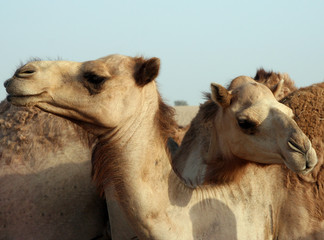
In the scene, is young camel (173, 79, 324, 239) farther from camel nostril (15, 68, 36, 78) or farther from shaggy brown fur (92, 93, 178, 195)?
camel nostril (15, 68, 36, 78)

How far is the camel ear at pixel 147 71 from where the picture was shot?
14.4 ft

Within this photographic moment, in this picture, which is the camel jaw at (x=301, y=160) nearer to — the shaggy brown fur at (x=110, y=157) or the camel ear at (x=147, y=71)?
the shaggy brown fur at (x=110, y=157)

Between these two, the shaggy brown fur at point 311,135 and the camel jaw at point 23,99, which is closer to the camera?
the camel jaw at point 23,99

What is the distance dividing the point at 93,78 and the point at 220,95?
3.56ft

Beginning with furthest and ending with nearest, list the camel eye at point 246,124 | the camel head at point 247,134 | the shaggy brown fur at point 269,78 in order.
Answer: the shaggy brown fur at point 269,78, the camel eye at point 246,124, the camel head at point 247,134

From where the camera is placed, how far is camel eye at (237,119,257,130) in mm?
4527

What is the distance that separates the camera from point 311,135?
5066 mm

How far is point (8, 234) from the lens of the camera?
6.00 m

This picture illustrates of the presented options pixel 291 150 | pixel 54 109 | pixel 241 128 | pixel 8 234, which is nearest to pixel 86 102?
pixel 54 109

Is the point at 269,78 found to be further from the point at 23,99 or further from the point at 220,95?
the point at 23,99

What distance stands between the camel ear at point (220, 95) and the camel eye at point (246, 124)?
256mm

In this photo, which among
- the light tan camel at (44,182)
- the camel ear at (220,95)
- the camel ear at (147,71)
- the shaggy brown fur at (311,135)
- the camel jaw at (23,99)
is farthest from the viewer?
the light tan camel at (44,182)

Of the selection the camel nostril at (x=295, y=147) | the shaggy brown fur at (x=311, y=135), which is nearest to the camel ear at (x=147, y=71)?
the camel nostril at (x=295, y=147)

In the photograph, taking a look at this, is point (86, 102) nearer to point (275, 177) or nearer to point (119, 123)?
point (119, 123)
